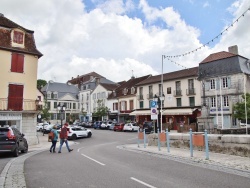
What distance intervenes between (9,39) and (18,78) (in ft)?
11.2

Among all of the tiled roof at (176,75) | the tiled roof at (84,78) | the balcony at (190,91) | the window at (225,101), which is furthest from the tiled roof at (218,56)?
the tiled roof at (84,78)

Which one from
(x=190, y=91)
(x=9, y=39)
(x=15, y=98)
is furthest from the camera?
(x=190, y=91)

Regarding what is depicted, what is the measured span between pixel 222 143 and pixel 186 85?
2972 cm

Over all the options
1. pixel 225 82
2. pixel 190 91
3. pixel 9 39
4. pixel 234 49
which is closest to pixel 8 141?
pixel 9 39

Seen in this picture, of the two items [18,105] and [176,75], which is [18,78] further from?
[176,75]

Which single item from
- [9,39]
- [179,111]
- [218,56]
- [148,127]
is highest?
[218,56]

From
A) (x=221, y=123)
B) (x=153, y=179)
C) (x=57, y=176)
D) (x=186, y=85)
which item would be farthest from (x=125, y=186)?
(x=186, y=85)

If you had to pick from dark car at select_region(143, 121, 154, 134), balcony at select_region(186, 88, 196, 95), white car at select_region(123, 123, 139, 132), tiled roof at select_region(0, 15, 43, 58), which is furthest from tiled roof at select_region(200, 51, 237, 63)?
tiled roof at select_region(0, 15, 43, 58)

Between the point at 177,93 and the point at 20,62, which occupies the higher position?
the point at 20,62

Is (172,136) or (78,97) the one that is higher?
(78,97)

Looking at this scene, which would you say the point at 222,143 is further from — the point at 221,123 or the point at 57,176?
the point at 221,123

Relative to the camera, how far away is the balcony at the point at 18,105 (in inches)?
878

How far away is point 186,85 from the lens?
1642 inches

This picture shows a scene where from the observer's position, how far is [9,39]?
2319 centimetres
